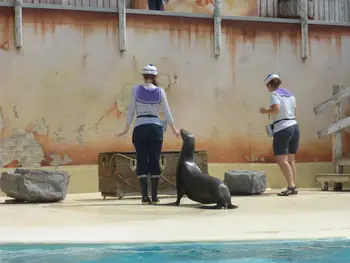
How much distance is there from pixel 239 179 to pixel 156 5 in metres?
4.66

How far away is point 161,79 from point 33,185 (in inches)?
165

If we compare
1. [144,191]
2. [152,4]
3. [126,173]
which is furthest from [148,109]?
[152,4]

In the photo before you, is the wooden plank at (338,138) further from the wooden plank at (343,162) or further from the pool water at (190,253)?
the pool water at (190,253)

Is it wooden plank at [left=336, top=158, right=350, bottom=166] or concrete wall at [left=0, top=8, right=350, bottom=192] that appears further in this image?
concrete wall at [left=0, top=8, right=350, bottom=192]

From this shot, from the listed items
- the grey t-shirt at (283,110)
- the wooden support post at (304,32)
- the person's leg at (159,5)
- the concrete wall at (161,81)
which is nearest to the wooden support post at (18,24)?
the concrete wall at (161,81)

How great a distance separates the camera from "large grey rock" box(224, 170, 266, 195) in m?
10.3

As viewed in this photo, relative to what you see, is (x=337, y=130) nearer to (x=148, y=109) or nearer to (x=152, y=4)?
(x=152, y=4)

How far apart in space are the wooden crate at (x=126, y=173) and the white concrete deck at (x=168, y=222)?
1.05 metres

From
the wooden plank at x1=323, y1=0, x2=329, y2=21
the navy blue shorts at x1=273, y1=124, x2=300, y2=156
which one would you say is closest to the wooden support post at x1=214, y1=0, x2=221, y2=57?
the wooden plank at x1=323, y1=0, x2=329, y2=21

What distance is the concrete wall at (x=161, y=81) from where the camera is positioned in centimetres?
1175

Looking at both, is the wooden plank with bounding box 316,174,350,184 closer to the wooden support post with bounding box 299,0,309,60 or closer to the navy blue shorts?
the navy blue shorts

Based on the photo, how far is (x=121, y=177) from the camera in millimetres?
9703

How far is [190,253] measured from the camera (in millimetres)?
4516

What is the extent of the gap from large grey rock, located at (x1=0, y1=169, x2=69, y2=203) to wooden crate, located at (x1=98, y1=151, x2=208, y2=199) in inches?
34.9
